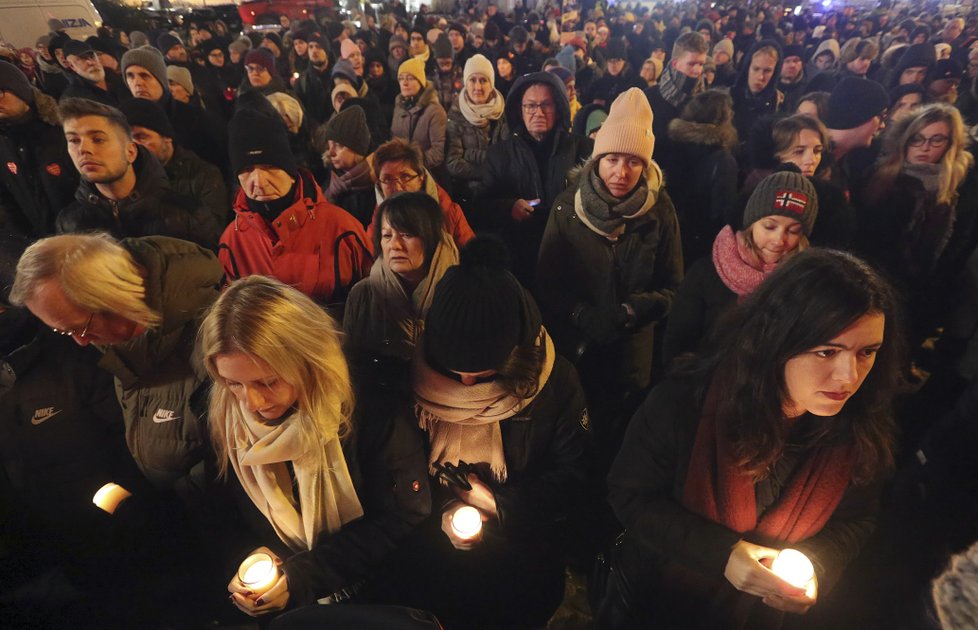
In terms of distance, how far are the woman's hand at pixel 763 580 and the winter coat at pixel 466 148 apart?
4.18 meters

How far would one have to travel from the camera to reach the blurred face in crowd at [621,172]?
2900mm

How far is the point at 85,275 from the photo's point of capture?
1885 millimetres

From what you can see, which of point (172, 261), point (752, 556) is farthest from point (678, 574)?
point (172, 261)

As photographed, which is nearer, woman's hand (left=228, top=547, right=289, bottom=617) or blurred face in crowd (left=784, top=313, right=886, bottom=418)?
blurred face in crowd (left=784, top=313, right=886, bottom=418)

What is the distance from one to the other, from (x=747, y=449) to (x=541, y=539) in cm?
106

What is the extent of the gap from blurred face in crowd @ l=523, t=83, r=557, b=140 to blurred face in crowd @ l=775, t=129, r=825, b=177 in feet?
5.94

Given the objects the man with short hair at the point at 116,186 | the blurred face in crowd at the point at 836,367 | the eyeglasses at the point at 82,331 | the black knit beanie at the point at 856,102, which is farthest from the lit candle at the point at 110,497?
the black knit beanie at the point at 856,102

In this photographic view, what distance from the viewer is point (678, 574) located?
72.9 inches

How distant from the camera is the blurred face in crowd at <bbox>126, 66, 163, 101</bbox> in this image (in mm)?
5312

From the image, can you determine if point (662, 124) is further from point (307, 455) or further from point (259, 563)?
point (259, 563)

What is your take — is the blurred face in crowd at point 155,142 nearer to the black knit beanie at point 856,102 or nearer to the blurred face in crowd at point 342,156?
the blurred face in crowd at point 342,156

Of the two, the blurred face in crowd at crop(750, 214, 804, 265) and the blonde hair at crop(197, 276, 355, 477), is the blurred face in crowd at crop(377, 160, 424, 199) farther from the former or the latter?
the blurred face in crowd at crop(750, 214, 804, 265)

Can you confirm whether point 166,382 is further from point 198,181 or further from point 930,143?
point 930,143

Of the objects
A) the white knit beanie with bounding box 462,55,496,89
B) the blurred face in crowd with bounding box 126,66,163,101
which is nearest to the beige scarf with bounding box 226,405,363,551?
the white knit beanie with bounding box 462,55,496,89
